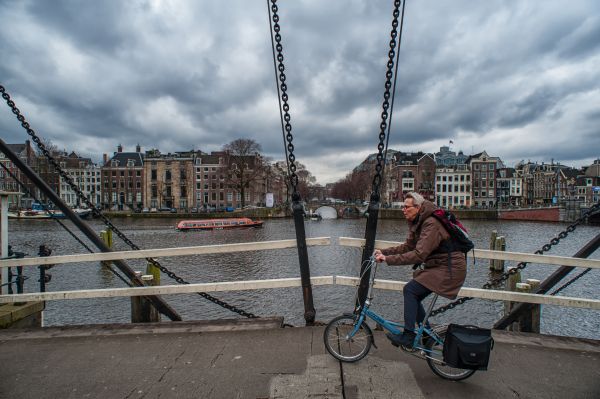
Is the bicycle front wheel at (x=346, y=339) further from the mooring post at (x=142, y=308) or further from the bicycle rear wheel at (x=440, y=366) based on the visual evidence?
the mooring post at (x=142, y=308)

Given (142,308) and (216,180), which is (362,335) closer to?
(142,308)

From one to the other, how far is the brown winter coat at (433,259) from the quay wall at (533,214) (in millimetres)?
67969

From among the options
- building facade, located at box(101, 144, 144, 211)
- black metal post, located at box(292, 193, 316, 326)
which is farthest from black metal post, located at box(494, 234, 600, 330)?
building facade, located at box(101, 144, 144, 211)

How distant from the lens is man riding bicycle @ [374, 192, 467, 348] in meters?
3.54

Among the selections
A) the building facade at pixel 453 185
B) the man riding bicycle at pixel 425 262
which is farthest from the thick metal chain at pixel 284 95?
the building facade at pixel 453 185

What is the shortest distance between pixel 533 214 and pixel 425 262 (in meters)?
69.7

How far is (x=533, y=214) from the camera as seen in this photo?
6203 cm

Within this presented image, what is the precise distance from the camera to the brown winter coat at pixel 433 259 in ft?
11.6

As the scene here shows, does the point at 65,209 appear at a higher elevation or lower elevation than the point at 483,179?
lower

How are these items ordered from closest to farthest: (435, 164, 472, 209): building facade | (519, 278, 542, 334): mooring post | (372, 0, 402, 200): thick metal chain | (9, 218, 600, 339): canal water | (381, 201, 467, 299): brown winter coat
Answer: (381, 201, 467, 299): brown winter coat, (372, 0, 402, 200): thick metal chain, (519, 278, 542, 334): mooring post, (9, 218, 600, 339): canal water, (435, 164, 472, 209): building facade

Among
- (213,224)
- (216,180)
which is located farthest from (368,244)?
(216,180)

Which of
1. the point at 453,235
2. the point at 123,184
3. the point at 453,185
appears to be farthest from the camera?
the point at 453,185

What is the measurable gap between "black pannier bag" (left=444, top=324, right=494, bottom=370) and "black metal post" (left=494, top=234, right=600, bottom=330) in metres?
2.42

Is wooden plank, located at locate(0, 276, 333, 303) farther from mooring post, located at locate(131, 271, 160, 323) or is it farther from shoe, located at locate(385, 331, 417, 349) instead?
shoe, located at locate(385, 331, 417, 349)
